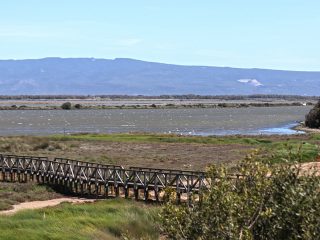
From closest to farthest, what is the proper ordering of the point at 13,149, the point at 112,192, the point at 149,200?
the point at 149,200
the point at 112,192
the point at 13,149

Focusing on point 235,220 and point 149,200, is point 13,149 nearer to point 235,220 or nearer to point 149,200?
point 149,200

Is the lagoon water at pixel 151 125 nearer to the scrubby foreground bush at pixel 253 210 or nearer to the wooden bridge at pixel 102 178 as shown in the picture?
the wooden bridge at pixel 102 178

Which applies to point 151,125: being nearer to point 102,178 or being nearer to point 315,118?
point 315,118

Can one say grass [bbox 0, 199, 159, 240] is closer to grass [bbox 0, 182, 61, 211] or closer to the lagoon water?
grass [bbox 0, 182, 61, 211]

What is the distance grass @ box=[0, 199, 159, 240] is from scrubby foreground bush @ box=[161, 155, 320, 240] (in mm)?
9546

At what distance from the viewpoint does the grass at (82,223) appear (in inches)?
825

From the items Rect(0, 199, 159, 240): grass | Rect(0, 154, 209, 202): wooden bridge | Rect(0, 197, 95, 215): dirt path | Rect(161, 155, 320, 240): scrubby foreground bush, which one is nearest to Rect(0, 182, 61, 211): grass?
Rect(0, 197, 95, 215): dirt path

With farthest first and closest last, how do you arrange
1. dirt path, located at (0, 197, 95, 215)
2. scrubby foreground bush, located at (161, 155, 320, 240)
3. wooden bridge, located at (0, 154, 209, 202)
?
wooden bridge, located at (0, 154, 209, 202) < dirt path, located at (0, 197, 95, 215) < scrubby foreground bush, located at (161, 155, 320, 240)

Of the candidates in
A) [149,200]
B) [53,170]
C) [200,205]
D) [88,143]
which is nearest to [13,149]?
[88,143]

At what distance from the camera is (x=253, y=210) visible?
32.2ft

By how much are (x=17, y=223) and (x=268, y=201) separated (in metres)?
13.7

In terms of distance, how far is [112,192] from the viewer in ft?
115

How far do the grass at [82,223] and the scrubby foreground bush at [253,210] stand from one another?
31.3 ft

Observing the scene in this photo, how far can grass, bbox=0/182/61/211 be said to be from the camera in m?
32.2
